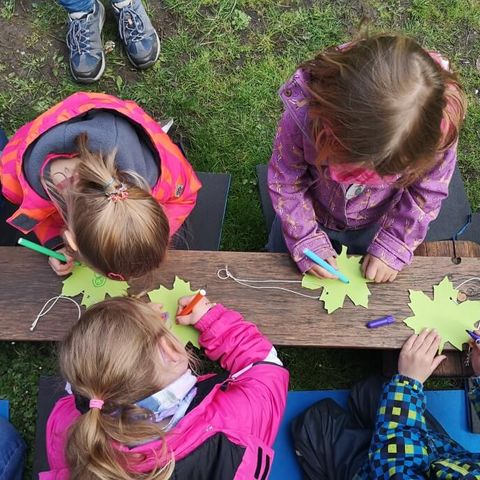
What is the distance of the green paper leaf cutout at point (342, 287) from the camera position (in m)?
1.95

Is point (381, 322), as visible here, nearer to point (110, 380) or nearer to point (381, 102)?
point (381, 102)

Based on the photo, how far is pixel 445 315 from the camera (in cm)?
194

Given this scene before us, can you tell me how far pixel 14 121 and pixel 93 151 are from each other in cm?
130

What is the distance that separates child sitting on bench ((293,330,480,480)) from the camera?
5.78 ft

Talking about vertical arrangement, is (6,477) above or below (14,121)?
below

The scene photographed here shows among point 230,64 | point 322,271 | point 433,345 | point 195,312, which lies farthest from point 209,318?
point 230,64

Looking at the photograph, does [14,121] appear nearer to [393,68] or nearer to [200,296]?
[200,296]

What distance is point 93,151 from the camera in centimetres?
173

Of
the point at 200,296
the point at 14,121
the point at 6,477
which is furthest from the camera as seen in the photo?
the point at 14,121

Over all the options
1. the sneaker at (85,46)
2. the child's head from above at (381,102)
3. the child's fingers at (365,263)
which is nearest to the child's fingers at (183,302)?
the child's fingers at (365,263)

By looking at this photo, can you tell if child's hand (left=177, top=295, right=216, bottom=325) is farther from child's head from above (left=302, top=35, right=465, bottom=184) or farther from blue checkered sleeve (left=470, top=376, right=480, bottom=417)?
blue checkered sleeve (left=470, top=376, right=480, bottom=417)

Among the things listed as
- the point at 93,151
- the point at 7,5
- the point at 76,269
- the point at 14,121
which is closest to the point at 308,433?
the point at 76,269

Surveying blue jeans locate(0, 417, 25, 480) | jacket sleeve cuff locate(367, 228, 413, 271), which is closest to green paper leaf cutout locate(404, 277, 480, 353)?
jacket sleeve cuff locate(367, 228, 413, 271)

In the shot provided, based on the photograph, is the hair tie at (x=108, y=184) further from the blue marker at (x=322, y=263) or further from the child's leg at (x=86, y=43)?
the child's leg at (x=86, y=43)
